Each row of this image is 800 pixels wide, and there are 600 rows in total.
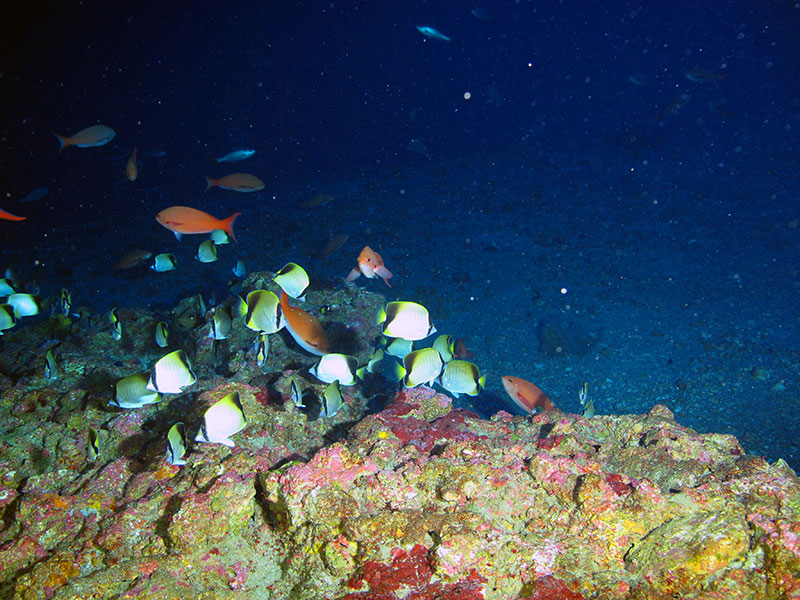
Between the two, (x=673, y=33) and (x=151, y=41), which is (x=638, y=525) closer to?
(x=151, y=41)

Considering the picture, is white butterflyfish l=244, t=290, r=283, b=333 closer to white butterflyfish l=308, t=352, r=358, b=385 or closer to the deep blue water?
white butterflyfish l=308, t=352, r=358, b=385

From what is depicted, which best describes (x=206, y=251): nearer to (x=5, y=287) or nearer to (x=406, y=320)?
(x=5, y=287)

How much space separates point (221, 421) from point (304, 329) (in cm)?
140

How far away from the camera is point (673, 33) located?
90.7 meters

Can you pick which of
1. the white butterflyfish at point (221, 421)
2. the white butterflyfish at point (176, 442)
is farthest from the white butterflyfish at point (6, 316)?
the white butterflyfish at point (221, 421)

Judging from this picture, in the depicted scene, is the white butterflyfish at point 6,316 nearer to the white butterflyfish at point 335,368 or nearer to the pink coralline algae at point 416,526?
the pink coralline algae at point 416,526

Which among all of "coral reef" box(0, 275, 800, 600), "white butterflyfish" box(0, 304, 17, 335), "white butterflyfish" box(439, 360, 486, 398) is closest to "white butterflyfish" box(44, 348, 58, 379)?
"white butterflyfish" box(0, 304, 17, 335)

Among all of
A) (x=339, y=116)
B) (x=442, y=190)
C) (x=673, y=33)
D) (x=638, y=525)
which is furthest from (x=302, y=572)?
(x=673, y=33)

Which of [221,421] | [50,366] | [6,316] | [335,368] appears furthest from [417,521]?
[6,316]

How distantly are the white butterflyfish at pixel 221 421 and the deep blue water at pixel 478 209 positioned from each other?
5691 mm

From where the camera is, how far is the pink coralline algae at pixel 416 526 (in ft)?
6.36

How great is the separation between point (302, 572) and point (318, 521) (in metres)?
0.29

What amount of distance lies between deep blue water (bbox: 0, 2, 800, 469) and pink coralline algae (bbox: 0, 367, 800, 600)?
5.13m

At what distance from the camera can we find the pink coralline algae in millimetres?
1938
